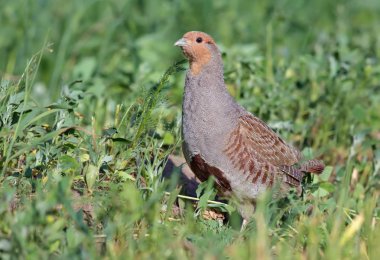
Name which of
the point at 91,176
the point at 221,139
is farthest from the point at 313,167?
the point at 91,176

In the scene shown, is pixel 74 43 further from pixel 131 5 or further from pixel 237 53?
pixel 237 53

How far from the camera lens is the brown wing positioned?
4.86 m

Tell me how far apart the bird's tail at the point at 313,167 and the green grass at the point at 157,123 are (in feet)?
0.14

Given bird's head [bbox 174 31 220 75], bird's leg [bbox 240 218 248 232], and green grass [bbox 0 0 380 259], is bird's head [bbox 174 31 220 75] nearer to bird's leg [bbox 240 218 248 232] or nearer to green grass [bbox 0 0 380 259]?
green grass [bbox 0 0 380 259]

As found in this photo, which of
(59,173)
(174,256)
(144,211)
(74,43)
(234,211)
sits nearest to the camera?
(174,256)

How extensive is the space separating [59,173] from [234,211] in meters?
0.98

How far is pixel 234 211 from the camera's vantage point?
482cm

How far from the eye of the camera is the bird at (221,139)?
4.78 metres

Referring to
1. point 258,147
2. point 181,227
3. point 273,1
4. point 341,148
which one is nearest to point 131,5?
point 273,1

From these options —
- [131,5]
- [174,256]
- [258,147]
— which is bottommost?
[174,256]

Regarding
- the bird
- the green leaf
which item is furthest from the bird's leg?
the green leaf

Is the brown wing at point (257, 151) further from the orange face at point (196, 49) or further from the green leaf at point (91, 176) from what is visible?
the green leaf at point (91, 176)

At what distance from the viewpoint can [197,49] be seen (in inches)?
195

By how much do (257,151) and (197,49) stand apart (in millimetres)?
644
